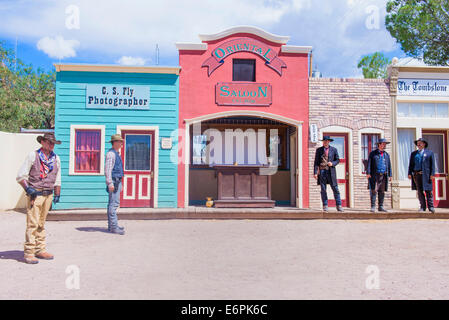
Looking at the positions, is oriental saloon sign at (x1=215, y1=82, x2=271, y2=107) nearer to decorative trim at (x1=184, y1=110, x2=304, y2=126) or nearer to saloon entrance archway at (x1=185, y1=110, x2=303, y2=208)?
decorative trim at (x1=184, y1=110, x2=304, y2=126)

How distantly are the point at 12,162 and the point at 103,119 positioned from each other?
361 centimetres

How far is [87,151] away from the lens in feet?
34.0

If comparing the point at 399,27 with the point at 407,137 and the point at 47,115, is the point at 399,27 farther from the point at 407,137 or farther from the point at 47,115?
the point at 47,115

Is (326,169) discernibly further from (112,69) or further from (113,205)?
(112,69)

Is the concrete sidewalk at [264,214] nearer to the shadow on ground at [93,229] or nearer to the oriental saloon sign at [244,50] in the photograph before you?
the shadow on ground at [93,229]

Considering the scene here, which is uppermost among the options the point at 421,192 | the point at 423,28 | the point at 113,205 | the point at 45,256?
the point at 423,28

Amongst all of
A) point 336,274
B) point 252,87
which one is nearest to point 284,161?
point 252,87

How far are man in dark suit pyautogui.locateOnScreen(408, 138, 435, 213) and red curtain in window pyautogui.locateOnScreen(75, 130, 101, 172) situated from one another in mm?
8796

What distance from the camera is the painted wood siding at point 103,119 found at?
33.5 feet

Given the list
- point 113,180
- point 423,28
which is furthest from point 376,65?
point 113,180

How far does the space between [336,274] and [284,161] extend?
838 centimetres

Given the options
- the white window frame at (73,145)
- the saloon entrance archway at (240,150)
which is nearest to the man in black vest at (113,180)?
the white window frame at (73,145)

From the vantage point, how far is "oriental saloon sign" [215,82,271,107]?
1072 cm

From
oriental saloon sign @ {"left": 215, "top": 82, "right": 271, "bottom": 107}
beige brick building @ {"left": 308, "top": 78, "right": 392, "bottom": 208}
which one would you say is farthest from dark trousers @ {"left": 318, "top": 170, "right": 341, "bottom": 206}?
oriental saloon sign @ {"left": 215, "top": 82, "right": 271, "bottom": 107}
